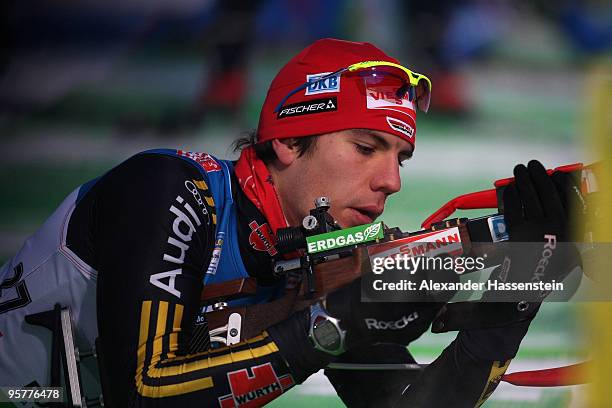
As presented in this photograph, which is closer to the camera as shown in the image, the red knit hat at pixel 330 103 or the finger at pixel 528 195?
the finger at pixel 528 195

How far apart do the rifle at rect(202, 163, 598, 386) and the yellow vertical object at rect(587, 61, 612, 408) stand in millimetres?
35

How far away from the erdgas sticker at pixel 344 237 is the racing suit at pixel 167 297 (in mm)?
221

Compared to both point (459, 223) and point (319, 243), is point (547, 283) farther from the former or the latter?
point (319, 243)

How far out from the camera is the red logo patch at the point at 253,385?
1.91 metres

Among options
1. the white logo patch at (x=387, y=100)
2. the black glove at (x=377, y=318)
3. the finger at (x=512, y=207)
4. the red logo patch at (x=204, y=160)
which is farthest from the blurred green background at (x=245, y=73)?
the black glove at (x=377, y=318)

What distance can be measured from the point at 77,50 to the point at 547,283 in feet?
12.3

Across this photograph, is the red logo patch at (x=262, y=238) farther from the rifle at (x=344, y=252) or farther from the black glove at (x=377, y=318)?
the black glove at (x=377, y=318)

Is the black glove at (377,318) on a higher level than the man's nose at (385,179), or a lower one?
lower

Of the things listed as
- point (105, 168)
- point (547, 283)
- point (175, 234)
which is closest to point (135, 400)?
point (175, 234)

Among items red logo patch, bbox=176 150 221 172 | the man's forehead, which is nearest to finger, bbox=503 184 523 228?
the man's forehead

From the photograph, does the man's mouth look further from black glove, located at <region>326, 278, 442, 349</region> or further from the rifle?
black glove, located at <region>326, 278, 442, 349</region>

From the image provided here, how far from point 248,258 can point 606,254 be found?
992mm

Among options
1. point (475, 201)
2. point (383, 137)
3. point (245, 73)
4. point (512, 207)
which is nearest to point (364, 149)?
point (383, 137)

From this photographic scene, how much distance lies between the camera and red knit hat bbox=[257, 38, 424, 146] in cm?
242
